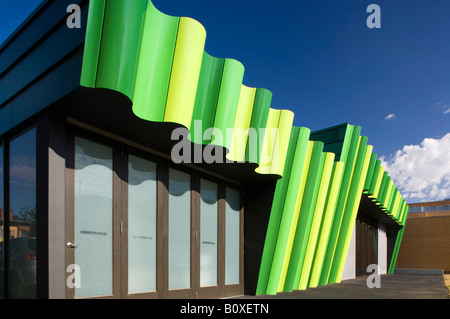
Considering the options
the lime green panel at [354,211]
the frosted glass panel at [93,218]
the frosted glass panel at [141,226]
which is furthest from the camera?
the lime green panel at [354,211]

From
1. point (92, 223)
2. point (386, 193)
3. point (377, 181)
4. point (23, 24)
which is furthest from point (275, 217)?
point (386, 193)

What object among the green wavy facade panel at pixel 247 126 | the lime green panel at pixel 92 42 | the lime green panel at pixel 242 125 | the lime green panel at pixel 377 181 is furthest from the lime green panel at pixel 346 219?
the lime green panel at pixel 92 42

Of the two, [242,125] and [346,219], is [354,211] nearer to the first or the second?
[346,219]

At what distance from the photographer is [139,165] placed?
7.55m

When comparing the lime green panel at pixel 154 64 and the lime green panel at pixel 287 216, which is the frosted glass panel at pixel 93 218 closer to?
the lime green panel at pixel 154 64

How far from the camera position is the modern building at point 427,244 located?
33875 millimetres

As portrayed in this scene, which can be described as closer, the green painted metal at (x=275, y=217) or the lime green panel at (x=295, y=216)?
the green painted metal at (x=275, y=217)

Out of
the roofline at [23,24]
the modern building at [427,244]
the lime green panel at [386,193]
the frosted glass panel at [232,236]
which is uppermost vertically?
the roofline at [23,24]

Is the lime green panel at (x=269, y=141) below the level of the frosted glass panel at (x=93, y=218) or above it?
above

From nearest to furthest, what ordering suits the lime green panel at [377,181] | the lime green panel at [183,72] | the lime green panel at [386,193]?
the lime green panel at [183,72], the lime green panel at [377,181], the lime green panel at [386,193]

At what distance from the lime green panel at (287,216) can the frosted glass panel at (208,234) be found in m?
1.88

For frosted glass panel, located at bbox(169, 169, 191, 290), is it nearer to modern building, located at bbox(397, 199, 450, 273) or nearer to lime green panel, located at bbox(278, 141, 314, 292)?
lime green panel, located at bbox(278, 141, 314, 292)

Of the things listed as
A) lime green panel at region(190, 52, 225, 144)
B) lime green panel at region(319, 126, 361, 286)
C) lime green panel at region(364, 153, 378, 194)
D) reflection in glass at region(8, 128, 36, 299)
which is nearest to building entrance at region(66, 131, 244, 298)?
reflection in glass at region(8, 128, 36, 299)

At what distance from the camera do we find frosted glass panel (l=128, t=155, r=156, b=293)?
7113mm
